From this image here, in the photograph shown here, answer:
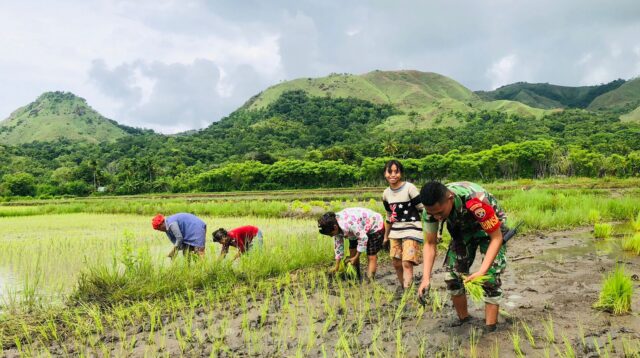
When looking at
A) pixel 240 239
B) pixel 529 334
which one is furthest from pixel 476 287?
pixel 240 239

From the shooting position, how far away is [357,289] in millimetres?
5176

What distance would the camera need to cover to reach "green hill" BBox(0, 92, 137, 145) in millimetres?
158750

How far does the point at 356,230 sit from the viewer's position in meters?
5.21

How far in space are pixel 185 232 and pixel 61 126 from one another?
189911 mm

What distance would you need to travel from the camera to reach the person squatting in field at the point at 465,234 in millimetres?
3109

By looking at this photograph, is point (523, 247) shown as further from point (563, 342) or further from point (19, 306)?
point (19, 306)

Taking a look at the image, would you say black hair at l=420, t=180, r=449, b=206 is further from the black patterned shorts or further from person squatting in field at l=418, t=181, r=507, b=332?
the black patterned shorts

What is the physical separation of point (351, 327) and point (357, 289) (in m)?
1.13

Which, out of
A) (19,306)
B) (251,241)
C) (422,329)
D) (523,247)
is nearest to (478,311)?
(422,329)

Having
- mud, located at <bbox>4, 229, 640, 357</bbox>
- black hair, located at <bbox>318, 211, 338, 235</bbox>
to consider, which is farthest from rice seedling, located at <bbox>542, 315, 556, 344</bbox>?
black hair, located at <bbox>318, 211, 338, 235</bbox>

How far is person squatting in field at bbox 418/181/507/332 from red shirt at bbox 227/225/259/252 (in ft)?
12.3

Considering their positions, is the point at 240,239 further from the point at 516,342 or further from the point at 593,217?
the point at 593,217

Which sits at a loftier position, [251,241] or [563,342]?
[251,241]

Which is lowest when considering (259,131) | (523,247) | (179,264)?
(523,247)
